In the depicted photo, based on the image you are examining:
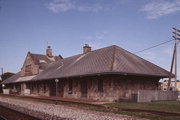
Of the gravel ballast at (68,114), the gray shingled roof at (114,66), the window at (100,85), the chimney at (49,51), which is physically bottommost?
the gravel ballast at (68,114)

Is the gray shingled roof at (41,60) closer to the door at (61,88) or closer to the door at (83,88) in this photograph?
the door at (61,88)

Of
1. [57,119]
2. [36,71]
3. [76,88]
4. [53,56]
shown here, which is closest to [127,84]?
[76,88]

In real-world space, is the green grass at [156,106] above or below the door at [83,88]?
below

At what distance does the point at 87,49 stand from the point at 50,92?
765 cm

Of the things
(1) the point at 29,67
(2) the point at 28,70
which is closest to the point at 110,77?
(1) the point at 29,67

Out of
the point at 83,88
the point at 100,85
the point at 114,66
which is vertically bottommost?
the point at 83,88

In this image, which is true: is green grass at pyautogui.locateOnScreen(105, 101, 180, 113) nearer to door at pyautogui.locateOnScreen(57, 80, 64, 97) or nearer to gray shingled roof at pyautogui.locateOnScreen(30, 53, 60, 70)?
door at pyautogui.locateOnScreen(57, 80, 64, 97)

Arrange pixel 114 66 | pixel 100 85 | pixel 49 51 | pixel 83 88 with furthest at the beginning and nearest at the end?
pixel 49 51 → pixel 83 88 → pixel 100 85 → pixel 114 66

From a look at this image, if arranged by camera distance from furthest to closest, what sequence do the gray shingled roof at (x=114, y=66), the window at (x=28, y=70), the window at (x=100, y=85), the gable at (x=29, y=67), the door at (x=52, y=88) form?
the window at (x=28, y=70), the gable at (x=29, y=67), the door at (x=52, y=88), the window at (x=100, y=85), the gray shingled roof at (x=114, y=66)

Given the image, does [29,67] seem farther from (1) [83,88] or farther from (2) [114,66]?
(2) [114,66]

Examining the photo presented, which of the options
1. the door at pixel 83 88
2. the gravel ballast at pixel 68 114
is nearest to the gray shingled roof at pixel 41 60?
the door at pixel 83 88

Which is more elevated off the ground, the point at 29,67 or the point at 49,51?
the point at 49,51

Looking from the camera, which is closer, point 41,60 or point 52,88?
point 52,88

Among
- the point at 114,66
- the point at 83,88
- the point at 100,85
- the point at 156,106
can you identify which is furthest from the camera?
the point at 83,88
